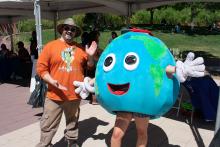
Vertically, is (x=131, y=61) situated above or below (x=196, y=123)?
above

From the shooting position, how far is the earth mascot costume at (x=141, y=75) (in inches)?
144

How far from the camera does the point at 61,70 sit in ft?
14.1

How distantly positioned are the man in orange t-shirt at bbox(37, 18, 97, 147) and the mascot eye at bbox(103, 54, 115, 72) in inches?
18.1

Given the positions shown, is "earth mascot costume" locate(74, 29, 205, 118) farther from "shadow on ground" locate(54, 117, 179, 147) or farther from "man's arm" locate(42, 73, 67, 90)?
"shadow on ground" locate(54, 117, 179, 147)

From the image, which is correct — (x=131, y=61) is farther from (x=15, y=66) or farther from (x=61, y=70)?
(x=15, y=66)

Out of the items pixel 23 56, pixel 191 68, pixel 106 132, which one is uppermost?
pixel 191 68

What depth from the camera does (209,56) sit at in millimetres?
17953

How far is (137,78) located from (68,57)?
1.07 metres

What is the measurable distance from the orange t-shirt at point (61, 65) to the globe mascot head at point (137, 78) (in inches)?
20.3

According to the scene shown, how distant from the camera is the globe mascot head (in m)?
3.66

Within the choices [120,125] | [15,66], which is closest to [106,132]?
[120,125]

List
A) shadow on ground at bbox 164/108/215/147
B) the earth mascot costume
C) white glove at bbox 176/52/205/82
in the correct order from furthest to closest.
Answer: shadow on ground at bbox 164/108/215/147 → the earth mascot costume → white glove at bbox 176/52/205/82

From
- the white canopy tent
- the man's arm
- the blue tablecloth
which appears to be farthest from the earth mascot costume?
the white canopy tent

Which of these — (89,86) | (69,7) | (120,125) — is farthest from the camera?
(69,7)
